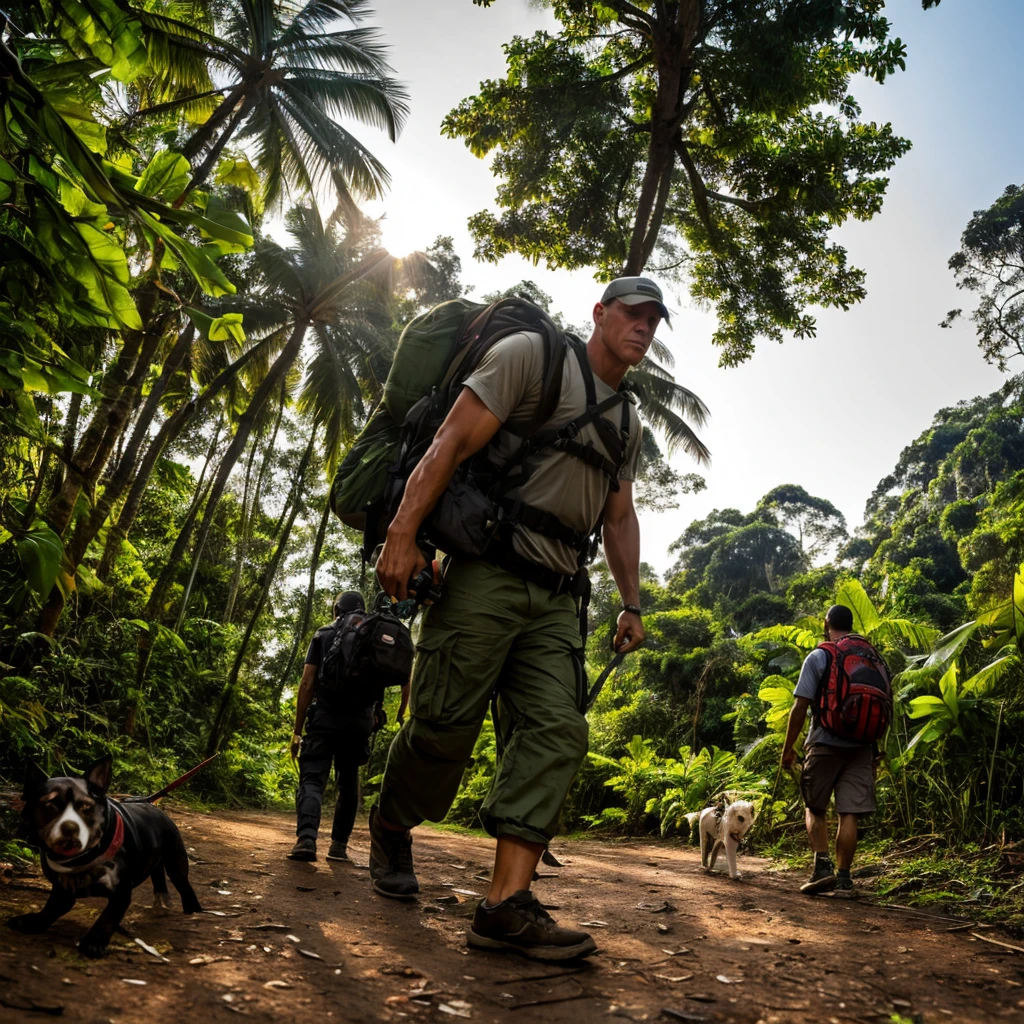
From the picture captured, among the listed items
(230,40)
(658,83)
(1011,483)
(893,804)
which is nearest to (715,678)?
(1011,483)

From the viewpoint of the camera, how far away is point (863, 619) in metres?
8.89

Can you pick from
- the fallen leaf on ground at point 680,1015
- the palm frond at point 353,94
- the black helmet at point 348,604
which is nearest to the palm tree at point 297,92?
the palm frond at point 353,94

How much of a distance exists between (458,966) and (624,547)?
5.70 ft

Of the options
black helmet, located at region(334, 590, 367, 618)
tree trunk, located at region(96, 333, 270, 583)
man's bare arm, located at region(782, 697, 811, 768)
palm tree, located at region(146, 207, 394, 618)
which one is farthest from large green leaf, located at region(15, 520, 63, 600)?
palm tree, located at region(146, 207, 394, 618)

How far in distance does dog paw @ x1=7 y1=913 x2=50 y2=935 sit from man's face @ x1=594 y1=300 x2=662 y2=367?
2.65 metres

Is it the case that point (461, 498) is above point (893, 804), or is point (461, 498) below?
above

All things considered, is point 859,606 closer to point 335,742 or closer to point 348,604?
point 348,604

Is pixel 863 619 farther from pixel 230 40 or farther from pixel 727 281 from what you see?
pixel 230 40

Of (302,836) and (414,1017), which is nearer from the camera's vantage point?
(414,1017)

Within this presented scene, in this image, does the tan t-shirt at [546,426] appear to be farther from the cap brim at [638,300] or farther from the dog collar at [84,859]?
the dog collar at [84,859]

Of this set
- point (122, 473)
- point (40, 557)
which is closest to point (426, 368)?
point (40, 557)

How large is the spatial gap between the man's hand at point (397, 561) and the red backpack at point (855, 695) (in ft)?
11.7

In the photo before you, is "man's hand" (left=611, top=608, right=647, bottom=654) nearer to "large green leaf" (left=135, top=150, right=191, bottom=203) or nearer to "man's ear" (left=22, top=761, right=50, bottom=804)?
"man's ear" (left=22, top=761, right=50, bottom=804)

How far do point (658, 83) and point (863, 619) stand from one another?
6.36m
